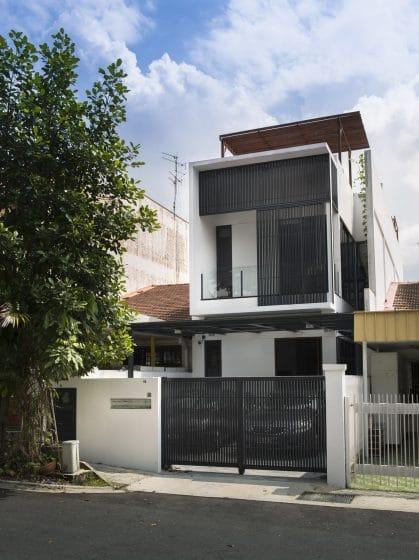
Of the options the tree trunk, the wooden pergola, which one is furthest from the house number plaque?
the wooden pergola

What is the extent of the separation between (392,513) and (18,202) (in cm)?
829

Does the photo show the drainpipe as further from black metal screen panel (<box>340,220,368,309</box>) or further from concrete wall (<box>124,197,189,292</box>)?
black metal screen panel (<box>340,220,368,309</box>)

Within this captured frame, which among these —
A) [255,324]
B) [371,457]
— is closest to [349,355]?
[255,324]

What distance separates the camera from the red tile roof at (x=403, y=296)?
2248 centimetres

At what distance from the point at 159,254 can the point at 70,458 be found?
21.6m

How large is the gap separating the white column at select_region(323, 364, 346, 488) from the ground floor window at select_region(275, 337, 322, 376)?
8447 mm

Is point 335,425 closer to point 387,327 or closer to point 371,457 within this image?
point 371,457

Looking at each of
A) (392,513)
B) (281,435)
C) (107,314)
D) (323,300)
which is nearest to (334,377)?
(281,435)

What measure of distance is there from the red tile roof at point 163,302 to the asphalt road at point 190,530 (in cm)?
1223

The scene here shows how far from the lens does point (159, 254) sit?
3250cm

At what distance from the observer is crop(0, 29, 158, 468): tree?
11164mm

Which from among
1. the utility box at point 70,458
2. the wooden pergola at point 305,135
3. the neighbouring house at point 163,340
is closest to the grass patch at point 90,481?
the utility box at point 70,458

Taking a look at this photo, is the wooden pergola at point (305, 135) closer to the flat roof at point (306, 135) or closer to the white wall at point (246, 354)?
the flat roof at point (306, 135)

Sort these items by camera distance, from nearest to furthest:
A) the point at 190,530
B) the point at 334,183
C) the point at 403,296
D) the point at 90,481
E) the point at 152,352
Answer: the point at 190,530 → the point at 90,481 → the point at 334,183 → the point at 152,352 → the point at 403,296
